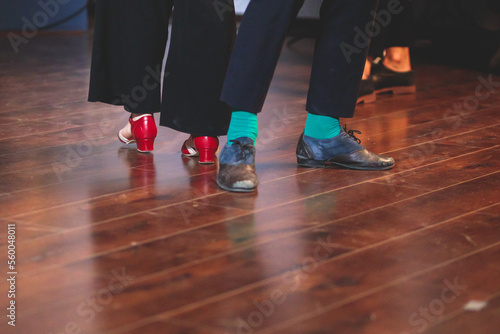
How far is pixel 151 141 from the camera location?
1657 millimetres

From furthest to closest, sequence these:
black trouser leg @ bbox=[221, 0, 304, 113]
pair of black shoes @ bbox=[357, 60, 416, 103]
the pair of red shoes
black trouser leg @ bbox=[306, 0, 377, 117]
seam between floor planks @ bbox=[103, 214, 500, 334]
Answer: pair of black shoes @ bbox=[357, 60, 416, 103], the pair of red shoes, black trouser leg @ bbox=[306, 0, 377, 117], black trouser leg @ bbox=[221, 0, 304, 113], seam between floor planks @ bbox=[103, 214, 500, 334]

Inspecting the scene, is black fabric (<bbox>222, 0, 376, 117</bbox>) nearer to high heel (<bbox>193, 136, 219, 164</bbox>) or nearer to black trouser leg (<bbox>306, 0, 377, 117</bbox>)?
black trouser leg (<bbox>306, 0, 377, 117</bbox>)

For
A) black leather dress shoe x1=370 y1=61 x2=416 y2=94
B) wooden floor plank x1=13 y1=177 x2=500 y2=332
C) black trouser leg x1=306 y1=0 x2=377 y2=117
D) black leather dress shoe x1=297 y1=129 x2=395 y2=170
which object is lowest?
black leather dress shoe x1=370 y1=61 x2=416 y2=94

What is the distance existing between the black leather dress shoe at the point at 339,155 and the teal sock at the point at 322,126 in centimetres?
1

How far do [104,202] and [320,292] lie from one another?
0.53 meters

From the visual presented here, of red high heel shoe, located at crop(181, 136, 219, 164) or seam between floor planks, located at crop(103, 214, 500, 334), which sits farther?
red high heel shoe, located at crop(181, 136, 219, 164)

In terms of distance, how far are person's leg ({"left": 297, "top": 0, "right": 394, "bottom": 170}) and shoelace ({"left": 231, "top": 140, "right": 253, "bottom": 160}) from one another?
18 cm

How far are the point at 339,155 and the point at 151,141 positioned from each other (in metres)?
0.46

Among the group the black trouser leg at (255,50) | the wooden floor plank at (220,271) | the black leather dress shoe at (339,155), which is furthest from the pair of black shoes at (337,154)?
the wooden floor plank at (220,271)

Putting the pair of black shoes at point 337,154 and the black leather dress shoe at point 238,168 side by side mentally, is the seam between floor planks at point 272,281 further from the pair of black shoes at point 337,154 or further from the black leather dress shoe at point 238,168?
the pair of black shoes at point 337,154

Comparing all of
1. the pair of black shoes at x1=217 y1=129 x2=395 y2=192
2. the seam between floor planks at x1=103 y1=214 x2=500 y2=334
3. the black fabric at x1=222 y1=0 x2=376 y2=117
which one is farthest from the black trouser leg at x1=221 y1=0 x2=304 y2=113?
the seam between floor planks at x1=103 y1=214 x2=500 y2=334

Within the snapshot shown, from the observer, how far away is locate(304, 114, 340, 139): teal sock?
60.3 inches

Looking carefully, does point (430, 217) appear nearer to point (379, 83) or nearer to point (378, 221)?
point (378, 221)

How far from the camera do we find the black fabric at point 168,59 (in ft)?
4.91
